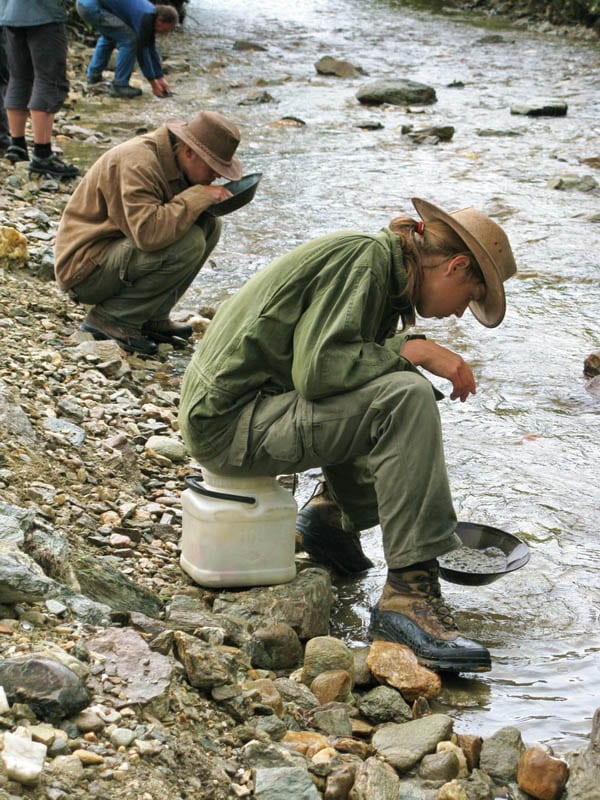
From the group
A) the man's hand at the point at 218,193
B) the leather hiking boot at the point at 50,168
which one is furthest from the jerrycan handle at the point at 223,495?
the leather hiking boot at the point at 50,168

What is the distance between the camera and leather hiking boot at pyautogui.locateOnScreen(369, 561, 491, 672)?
10.2 ft

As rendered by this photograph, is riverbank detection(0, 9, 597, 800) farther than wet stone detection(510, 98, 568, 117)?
No

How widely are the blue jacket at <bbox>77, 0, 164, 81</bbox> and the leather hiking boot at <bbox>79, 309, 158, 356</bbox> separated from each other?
6547 millimetres

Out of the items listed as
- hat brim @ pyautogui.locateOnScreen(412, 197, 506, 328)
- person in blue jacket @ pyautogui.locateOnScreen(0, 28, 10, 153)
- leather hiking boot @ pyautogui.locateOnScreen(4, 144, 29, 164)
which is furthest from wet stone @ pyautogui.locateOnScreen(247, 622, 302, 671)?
person in blue jacket @ pyautogui.locateOnScreen(0, 28, 10, 153)

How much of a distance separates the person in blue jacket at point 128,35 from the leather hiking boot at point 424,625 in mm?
8679

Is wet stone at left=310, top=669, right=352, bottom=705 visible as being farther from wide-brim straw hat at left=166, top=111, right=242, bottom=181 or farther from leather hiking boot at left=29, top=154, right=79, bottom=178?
leather hiking boot at left=29, top=154, right=79, bottom=178

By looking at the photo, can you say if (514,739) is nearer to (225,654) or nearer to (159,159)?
(225,654)

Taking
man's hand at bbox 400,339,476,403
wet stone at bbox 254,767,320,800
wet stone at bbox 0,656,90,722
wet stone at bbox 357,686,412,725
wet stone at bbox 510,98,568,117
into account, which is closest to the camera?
wet stone at bbox 0,656,90,722

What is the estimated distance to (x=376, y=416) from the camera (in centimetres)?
314

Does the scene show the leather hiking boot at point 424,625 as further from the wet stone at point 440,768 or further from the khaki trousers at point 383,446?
the wet stone at point 440,768

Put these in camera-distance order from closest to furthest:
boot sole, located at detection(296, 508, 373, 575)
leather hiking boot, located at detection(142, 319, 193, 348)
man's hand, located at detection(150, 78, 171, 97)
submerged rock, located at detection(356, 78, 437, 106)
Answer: boot sole, located at detection(296, 508, 373, 575)
leather hiking boot, located at detection(142, 319, 193, 348)
man's hand, located at detection(150, 78, 171, 97)
submerged rock, located at detection(356, 78, 437, 106)

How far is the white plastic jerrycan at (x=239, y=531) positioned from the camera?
335cm

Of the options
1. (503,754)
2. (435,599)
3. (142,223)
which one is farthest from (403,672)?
(142,223)

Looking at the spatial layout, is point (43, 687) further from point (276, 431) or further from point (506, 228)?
point (506, 228)
